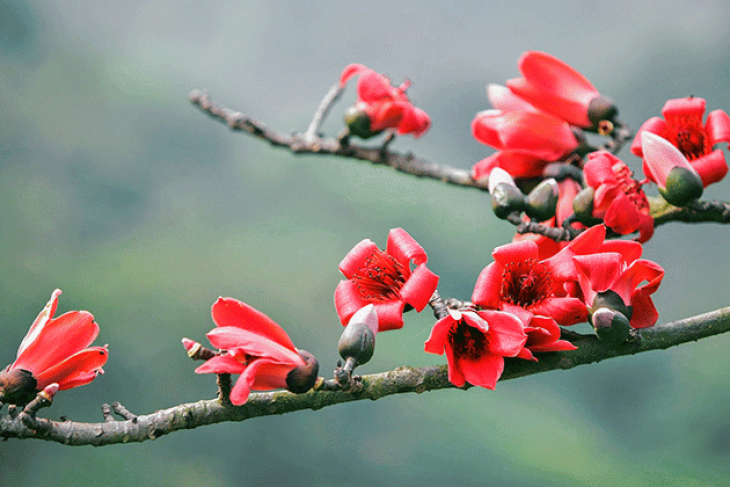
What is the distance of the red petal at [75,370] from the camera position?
44cm

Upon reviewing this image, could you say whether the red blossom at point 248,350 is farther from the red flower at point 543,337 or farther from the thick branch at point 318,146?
the thick branch at point 318,146

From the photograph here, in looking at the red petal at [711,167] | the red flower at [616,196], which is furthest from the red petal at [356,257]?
the red petal at [711,167]

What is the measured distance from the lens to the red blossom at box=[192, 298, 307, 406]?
0.39 m

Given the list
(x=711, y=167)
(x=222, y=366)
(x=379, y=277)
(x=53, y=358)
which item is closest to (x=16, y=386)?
(x=53, y=358)

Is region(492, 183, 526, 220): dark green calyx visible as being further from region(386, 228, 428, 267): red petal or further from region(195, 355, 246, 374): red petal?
region(195, 355, 246, 374): red petal

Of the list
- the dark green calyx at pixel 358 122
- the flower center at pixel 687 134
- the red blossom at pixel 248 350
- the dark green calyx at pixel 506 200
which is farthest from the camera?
the dark green calyx at pixel 358 122

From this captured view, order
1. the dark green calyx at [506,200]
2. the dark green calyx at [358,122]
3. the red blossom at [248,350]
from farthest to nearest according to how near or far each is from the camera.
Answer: the dark green calyx at [358,122] < the dark green calyx at [506,200] < the red blossom at [248,350]

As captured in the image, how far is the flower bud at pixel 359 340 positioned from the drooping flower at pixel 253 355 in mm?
29

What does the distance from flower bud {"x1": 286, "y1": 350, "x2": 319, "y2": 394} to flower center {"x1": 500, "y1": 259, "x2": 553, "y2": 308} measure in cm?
15

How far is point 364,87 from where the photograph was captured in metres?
0.86

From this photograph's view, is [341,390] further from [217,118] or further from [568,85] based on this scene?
[217,118]

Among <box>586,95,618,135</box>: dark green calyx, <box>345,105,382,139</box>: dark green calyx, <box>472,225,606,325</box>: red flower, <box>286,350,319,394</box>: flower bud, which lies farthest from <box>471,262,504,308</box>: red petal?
<box>345,105,382,139</box>: dark green calyx

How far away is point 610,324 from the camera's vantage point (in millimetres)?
441

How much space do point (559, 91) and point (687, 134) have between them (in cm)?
15
